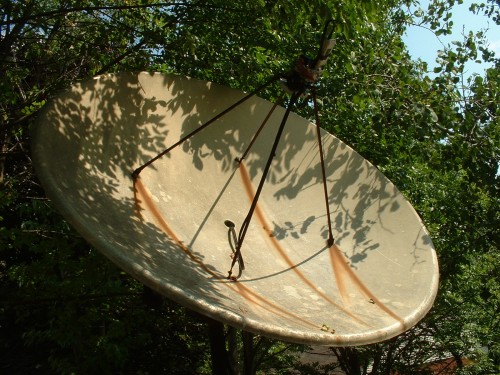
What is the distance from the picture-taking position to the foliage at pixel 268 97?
657cm

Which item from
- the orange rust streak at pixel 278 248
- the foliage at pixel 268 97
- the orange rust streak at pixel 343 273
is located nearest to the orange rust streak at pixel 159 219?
the orange rust streak at pixel 278 248

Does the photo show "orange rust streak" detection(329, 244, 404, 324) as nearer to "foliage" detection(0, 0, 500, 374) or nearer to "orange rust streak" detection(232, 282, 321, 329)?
"orange rust streak" detection(232, 282, 321, 329)

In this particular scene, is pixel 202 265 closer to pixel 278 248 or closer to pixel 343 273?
pixel 278 248

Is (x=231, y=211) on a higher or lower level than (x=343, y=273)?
higher

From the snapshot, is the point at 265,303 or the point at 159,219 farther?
the point at 159,219

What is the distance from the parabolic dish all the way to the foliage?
0.89 metres

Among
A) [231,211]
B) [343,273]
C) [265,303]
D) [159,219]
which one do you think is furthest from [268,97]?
[265,303]

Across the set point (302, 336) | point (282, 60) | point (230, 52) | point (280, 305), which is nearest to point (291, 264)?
point (280, 305)

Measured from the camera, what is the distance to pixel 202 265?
454 cm

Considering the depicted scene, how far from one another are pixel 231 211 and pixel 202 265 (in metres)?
1.48

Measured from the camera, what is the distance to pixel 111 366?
7543mm

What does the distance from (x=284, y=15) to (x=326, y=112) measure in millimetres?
2846

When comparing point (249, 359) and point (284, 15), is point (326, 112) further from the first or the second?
point (249, 359)

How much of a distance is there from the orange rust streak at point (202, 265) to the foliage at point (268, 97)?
6.24 feet
